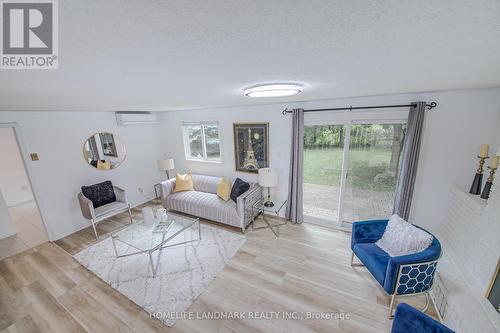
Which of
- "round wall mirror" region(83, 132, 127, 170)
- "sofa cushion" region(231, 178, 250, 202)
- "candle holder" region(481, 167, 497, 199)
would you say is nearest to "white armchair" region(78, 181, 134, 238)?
"round wall mirror" region(83, 132, 127, 170)

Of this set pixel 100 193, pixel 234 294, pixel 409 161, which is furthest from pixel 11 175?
pixel 409 161

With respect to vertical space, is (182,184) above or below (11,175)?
below

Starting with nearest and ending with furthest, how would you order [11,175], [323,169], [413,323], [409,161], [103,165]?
[413,323] → [409,161] → [323,169] → [103,165] → [11,175]

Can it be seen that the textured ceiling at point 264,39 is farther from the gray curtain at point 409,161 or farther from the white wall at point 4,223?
the white wall at point 4,223

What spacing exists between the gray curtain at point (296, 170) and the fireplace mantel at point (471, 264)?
76.6 inches

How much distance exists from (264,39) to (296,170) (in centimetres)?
279

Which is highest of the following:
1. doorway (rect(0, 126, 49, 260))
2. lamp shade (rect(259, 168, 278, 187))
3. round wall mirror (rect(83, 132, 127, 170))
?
round wall mirror (rect(83, 132, 127, 170))

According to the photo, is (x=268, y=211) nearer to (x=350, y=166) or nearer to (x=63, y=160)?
(x=350, y=166)

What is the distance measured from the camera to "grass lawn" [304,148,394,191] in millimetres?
3055

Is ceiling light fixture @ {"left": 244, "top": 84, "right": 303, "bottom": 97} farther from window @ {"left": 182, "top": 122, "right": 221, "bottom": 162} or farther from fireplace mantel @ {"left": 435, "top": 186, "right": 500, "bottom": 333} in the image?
window @ {"left": 182, "top": 122, "right": 221, "bottom": 162}

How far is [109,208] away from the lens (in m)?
3.60

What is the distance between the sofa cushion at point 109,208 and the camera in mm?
3458

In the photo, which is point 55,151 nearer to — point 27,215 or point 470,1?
point 27,215

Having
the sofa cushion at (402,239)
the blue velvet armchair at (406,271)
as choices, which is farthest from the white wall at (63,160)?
the sofa cushion at (402,239)
